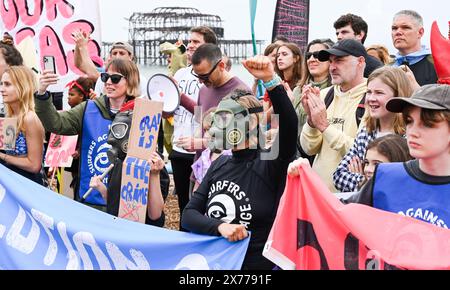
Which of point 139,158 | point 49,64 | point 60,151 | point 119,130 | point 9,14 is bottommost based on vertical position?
point 60,151

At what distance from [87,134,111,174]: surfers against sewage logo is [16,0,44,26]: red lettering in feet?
11.1

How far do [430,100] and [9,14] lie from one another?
6.57 metres

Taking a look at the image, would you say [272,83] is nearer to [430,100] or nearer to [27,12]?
[430,100]

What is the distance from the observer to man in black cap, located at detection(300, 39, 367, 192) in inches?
202

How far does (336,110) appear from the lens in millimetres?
5480

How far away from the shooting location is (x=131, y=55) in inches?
316

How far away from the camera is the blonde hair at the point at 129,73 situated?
19.3 feet

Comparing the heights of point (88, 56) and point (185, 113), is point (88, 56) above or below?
above

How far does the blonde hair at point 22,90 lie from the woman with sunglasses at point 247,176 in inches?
78.5

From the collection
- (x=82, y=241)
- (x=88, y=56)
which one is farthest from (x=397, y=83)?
(x=88, y=56)

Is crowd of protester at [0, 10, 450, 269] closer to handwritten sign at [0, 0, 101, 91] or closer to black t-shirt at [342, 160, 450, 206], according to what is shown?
black t-shirt at [342, 160, 450, 206]

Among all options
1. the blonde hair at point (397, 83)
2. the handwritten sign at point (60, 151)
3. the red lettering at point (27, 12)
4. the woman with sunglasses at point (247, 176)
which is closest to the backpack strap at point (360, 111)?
the blonde hair at point (397, 83)
